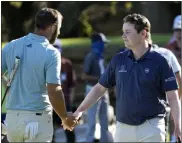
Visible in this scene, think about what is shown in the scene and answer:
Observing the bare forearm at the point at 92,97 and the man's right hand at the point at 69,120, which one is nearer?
the bare forearm at the point at 92,97

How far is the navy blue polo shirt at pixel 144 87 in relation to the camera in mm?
5715

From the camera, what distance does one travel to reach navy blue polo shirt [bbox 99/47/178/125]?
225 inches

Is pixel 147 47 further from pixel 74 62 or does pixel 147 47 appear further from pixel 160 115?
pixel 74 62

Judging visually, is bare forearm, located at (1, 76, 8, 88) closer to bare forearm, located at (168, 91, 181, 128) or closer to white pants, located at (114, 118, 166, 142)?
white pants, located at (114, 118, 166, 142)

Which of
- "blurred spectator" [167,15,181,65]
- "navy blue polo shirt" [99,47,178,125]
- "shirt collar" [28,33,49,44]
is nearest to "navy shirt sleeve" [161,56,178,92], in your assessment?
"navy blue polo shirt" [99,47,178,125]

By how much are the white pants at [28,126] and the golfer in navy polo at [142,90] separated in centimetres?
79

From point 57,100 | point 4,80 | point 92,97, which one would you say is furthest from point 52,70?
point 4,80

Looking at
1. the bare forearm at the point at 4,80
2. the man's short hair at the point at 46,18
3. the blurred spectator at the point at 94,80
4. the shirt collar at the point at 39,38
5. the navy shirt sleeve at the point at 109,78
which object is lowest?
the blurred spectator at the point at 94,80

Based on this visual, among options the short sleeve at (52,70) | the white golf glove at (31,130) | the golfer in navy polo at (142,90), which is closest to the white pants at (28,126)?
the white golf glove at (31,130)

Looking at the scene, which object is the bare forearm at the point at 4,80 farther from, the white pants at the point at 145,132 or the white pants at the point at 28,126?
the white pants at the point at 145,132

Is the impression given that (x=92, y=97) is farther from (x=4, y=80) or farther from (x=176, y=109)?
(x=4, y=80)

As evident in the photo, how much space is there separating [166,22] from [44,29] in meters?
30.8

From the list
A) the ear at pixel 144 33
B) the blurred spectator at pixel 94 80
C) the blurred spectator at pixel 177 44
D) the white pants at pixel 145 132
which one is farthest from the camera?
the blurred spectator at pixel 94 80

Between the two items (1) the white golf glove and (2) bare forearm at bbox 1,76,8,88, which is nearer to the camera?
(1) the white golf glove
